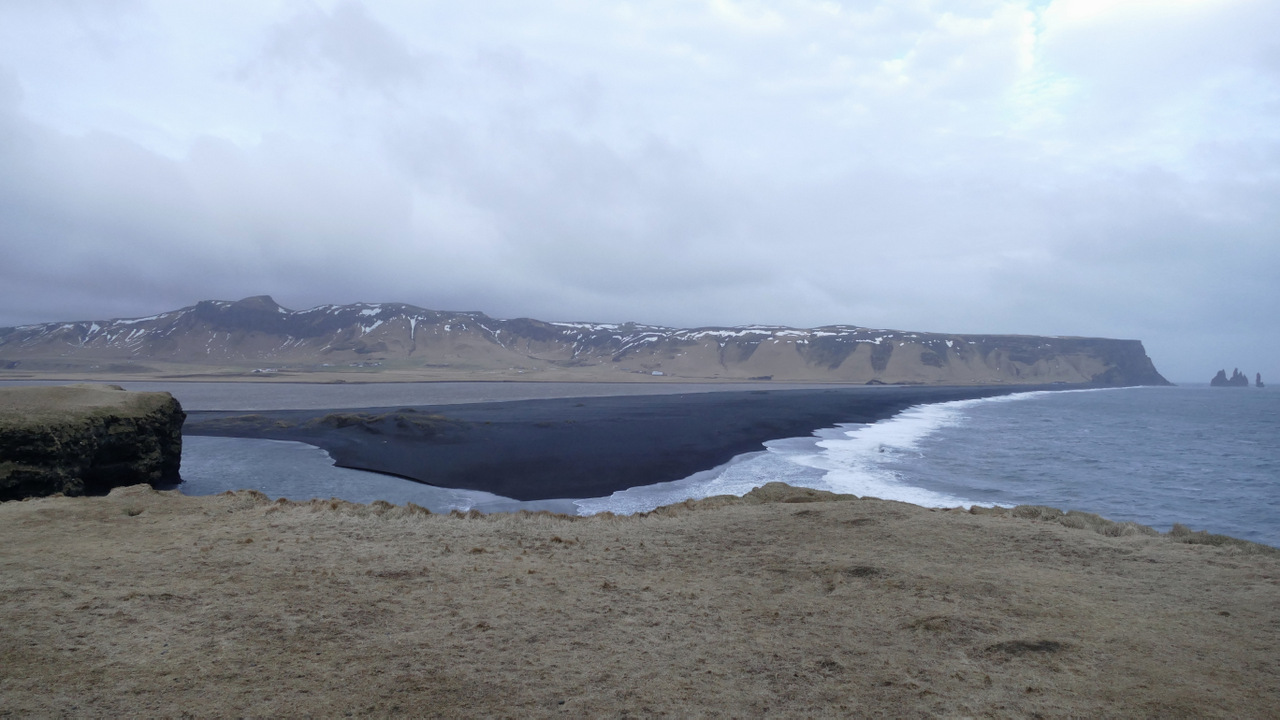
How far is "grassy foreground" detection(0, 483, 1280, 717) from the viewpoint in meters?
5.21

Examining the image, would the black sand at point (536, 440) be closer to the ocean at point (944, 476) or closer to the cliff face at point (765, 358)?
the ocean at point (944, 476)

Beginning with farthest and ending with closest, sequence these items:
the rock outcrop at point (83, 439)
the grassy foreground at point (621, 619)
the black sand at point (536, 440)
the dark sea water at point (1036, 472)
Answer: the black sand at point (536, 440)
the dark sea water at point (1036, 472)
the rock outcrop at point (83, 439)
the grassy foreground at point (621, 619)

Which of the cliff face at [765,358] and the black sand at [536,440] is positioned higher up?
the cliff face at [765,358]

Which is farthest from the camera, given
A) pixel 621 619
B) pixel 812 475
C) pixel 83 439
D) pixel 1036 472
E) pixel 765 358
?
pixel 765 358

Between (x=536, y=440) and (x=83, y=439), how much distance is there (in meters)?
16.4

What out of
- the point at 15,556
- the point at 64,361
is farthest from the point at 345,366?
the point at 15,556

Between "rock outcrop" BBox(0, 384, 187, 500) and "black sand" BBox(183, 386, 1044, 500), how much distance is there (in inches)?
237

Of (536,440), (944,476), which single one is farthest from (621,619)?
(536,440)

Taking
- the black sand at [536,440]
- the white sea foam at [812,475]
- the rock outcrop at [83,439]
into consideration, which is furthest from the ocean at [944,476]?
the rock outcrop at [83,439]

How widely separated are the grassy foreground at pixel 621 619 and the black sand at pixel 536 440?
10089 mm

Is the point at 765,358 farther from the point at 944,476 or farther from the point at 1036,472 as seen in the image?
the point at 944,476

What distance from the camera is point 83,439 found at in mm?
17969

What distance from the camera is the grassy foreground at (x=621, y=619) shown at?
521 centimetres

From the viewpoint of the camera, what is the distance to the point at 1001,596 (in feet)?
25.6
